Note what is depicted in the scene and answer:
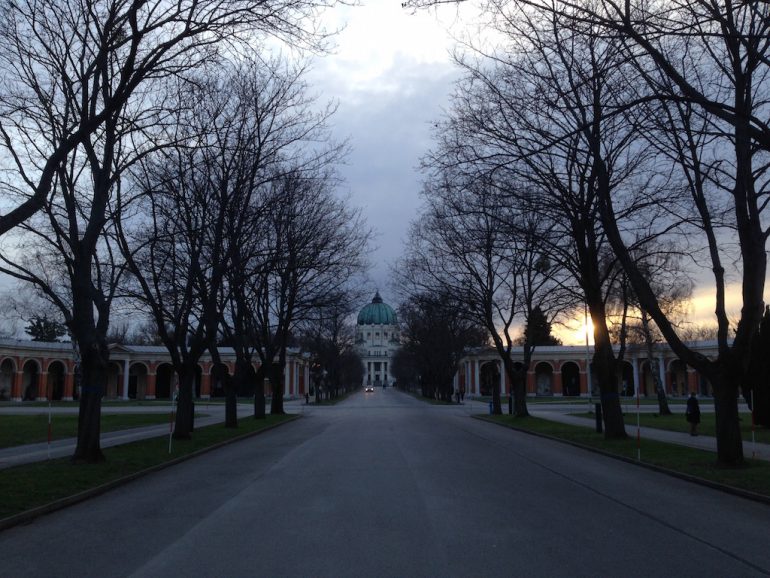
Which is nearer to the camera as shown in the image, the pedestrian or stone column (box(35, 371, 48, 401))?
the pedestrian

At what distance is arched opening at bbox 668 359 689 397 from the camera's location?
283 feet

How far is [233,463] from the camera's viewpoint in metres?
17.3

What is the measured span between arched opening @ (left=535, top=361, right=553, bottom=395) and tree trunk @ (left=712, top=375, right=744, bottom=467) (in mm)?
83492

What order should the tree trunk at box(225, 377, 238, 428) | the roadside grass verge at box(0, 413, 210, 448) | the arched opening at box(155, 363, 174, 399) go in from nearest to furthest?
the roadside grass verge at box(0, 413, 210, 448), the tree trunk at box(225, 377, 238, 428), the arched opening at box(155, 363, 174, 399)

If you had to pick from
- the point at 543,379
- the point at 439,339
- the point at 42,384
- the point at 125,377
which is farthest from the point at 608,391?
the point at 543,379

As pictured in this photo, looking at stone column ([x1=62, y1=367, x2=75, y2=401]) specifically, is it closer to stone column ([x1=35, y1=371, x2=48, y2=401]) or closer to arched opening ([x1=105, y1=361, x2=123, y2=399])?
arched opening ([x1=105, y1=361, x2=123, y2=399])

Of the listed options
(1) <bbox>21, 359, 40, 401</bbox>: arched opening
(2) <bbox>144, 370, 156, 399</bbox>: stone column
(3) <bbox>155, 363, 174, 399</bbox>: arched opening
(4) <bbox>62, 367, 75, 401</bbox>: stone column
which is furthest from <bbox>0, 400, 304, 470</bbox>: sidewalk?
(3) <bbox>155, 363, 174, 399</bbox>: arched opening

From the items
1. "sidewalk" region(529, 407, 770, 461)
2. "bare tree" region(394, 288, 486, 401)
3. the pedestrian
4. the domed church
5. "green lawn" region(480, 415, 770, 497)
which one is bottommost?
"sidewalk" region(529, 407, 770, 461)

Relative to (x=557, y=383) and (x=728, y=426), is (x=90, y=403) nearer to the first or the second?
(x=728, y=426)

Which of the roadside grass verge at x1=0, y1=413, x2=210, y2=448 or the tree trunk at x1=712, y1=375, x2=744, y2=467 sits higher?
the tree trunk at x1=712, y1=375, x2=744, y2=467

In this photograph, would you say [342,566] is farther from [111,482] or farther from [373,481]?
[111,482]

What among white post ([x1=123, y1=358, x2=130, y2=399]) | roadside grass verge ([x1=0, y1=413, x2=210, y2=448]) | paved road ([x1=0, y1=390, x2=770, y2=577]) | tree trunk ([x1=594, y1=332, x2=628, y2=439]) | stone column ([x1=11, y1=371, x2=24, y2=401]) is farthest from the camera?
white post ([x1=123, y1=358, x2=130, y2=399])

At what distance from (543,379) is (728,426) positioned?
85736 mm

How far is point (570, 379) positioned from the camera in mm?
98938
